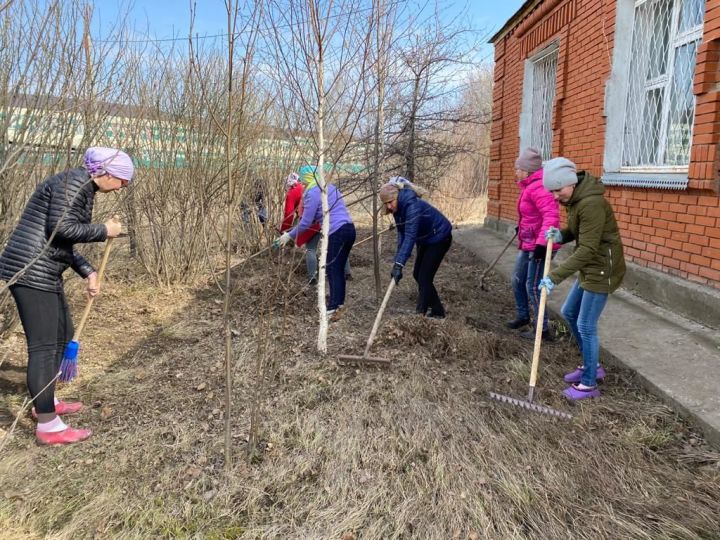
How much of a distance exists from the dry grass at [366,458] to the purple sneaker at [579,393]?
0.07m

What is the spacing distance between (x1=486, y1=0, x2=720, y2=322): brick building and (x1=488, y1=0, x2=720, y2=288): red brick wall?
1 cm

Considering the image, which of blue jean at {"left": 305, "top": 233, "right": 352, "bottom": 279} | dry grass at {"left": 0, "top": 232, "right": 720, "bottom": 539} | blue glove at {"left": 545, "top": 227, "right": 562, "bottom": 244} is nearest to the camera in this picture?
dry grass at {"left": 0, "top": 232, "right": 720, "bottom": 539}

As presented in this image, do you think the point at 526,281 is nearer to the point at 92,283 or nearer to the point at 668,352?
the point at 668,352

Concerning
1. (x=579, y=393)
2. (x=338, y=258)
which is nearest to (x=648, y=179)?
(x=579, y=393)

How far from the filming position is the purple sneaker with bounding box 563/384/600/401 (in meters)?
3.17

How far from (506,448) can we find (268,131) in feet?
20.3

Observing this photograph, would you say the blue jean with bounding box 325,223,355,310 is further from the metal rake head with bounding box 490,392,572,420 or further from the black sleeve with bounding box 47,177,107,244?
the black sleeve with bounding box 47,177,107,244

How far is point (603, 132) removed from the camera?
542 centimetres

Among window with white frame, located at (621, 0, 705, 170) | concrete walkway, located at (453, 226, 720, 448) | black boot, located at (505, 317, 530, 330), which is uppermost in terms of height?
window with white frame, located at (621, 0, 705, 170)

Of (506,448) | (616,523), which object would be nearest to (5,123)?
(506,448)

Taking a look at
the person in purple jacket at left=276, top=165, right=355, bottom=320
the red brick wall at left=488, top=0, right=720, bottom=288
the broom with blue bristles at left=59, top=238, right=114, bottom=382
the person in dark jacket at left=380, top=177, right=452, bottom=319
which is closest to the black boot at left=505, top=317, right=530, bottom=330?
the person in dark jacket at left=380, top=177, right=452, bottom=319

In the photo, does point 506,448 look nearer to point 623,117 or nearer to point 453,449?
point 453,449

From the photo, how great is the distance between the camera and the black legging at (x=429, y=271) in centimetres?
462

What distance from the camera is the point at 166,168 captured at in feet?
19.6
